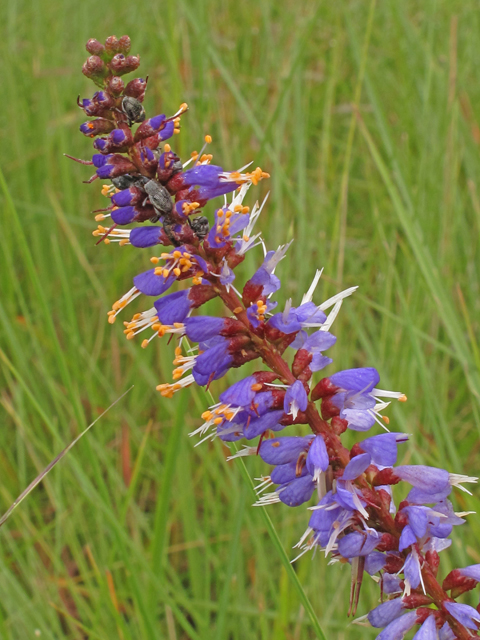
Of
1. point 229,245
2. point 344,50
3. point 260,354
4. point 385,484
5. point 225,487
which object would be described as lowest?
point 225,487

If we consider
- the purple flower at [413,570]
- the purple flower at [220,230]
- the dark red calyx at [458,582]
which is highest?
the purple flower at [220,230]

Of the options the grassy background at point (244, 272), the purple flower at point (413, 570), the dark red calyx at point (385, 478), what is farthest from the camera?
the grassy background at point (244, 272)

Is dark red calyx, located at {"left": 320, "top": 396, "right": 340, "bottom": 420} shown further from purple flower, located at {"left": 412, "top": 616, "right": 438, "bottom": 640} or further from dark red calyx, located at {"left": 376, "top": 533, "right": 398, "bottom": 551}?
purple flower, located at {"left": 412, "top": 616, "right": 438, "bottom": 640}

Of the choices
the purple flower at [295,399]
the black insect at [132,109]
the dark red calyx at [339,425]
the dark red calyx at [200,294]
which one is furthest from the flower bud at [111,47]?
the dark red calyx at [339,425]

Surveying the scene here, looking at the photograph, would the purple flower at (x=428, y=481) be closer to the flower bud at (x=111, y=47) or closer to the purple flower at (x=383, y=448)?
the purple flower at (x=383, y=448)

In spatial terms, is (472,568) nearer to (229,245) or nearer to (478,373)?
(229,245)

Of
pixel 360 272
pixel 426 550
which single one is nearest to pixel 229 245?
pixel 426 550

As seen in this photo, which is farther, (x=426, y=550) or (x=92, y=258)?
(x=92, y=258)

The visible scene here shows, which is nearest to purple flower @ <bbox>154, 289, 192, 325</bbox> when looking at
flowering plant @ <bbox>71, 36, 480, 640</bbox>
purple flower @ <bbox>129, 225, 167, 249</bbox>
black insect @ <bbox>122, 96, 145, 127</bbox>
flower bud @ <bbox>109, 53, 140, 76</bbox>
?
flowering plant @ <bbox>71, 36, 480, 640</bbox>
